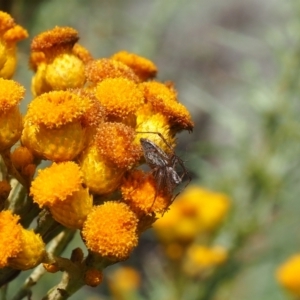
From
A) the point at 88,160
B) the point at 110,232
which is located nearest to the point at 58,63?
the point at 88,160

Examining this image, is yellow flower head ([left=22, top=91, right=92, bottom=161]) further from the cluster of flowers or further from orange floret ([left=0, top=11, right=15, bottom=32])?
orange floret ([left=0, top=11, right=15, bottom=32])

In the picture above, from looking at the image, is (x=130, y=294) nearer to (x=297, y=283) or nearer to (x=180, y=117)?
(x=297, y=283)

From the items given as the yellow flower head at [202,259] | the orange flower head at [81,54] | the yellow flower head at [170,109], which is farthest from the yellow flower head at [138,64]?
the yellow flower head at [202,259]

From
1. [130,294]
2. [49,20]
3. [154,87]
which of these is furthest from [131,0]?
[154,87]

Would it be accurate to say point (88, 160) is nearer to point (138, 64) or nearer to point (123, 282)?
point (138, 64)

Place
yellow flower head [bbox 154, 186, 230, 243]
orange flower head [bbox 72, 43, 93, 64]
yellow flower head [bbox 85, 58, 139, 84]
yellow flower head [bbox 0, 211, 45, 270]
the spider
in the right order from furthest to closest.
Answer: yellow flower head [bbox 154, 186, 230, 243] → orange flower head [bbox 72, 43, 93, 64] → yellow flower head [bbox 85, 58, 139, 84] → the spider → yellow flower head [bbox 0, 211, 45, 270]

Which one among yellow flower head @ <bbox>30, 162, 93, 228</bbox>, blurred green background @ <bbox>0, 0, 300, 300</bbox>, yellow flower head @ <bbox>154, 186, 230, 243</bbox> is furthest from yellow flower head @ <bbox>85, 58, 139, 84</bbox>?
yellow flower head @ <bbox>154, 186, 230, 243</bbox>

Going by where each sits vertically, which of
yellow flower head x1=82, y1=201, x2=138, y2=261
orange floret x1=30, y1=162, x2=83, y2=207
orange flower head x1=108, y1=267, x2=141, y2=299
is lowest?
orange flower head x1=108, y1=267, x2=141, y2=299
